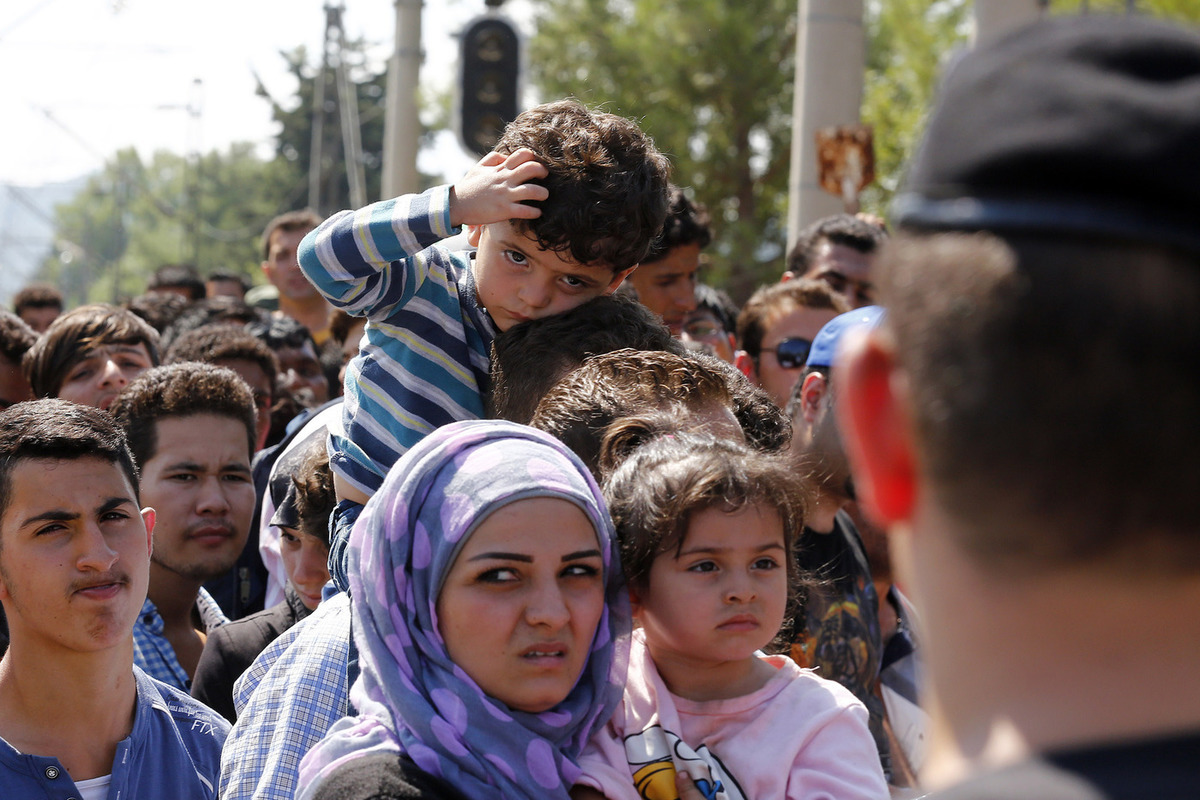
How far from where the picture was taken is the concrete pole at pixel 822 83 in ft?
27.7

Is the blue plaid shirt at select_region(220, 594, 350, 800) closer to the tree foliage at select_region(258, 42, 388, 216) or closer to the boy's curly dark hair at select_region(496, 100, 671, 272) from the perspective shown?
the boy's curly dark hair at select_region(496, 100, 671, 272)

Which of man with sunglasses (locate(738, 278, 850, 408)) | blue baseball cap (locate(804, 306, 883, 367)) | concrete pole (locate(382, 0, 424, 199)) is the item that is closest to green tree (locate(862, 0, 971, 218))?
concrete pole (locate(382, 0, 424, 199))

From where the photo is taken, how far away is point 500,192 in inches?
98.0

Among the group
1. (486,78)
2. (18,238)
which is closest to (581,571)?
(486,78)

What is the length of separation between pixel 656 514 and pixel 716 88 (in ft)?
79.3

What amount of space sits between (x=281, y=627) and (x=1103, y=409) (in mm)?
2961

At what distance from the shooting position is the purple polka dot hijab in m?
1.79

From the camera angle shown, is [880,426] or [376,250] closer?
[880,426]

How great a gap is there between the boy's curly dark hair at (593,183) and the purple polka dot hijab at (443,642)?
662mm

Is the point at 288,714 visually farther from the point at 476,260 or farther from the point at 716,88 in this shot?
the point at 716,88

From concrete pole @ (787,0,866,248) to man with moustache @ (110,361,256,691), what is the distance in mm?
4727

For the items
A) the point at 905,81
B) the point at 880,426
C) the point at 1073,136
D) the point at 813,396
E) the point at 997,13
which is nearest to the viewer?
the point at 1073,136

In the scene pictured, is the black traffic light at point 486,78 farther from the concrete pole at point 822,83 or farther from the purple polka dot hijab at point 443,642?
the purple polka dot hijab at point 443,642

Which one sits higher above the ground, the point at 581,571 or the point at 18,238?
the point at 18,238
